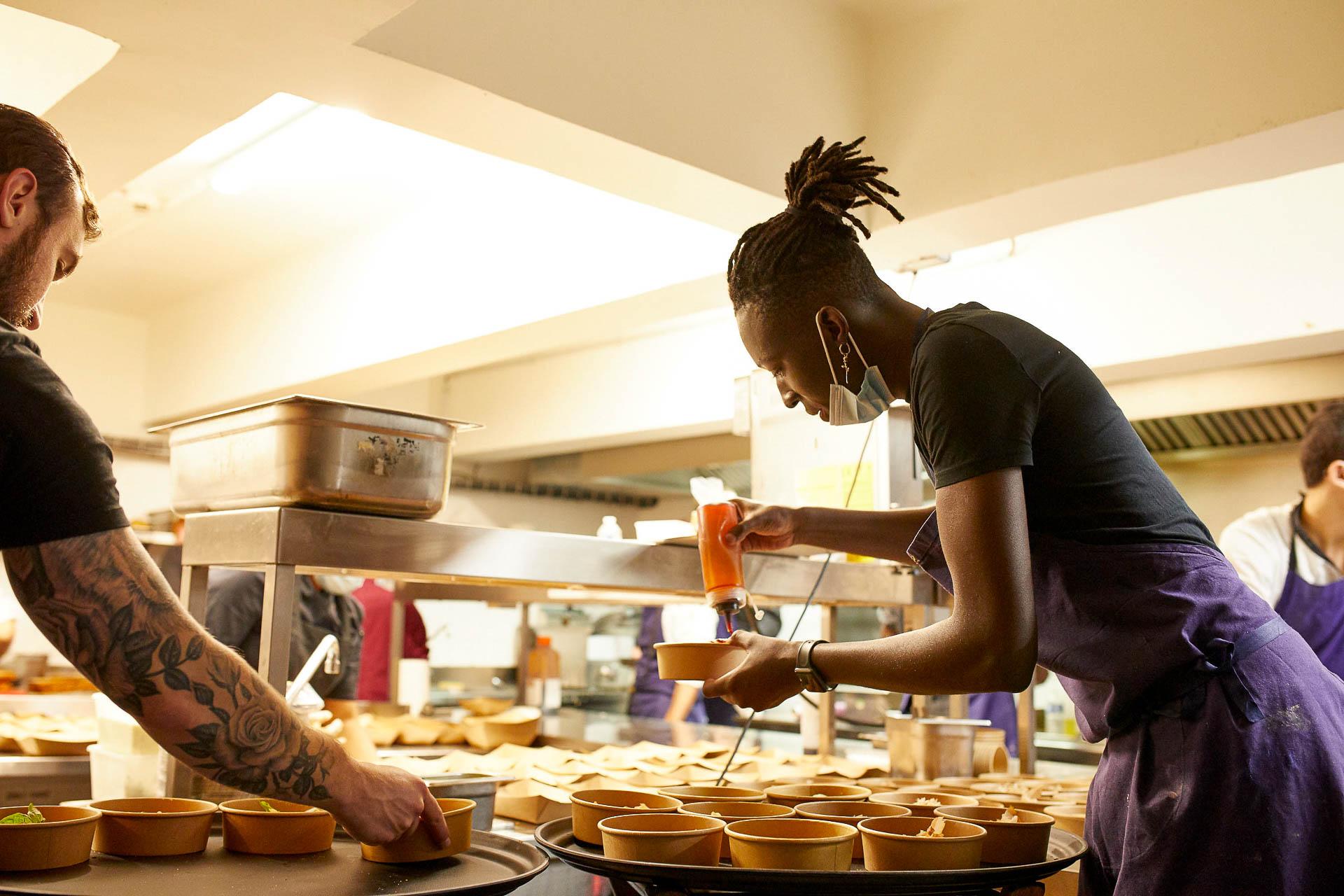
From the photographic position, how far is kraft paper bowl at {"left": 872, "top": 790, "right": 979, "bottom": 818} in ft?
5.15

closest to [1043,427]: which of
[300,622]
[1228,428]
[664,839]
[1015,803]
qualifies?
[664,839]

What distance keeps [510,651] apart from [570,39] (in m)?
5.92

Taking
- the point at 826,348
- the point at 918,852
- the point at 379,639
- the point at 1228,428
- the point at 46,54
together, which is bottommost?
the point at 918,852

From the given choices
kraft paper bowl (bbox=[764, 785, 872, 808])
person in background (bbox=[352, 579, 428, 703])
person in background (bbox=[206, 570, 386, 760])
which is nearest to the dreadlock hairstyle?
kraft paper bowl (bbox=[764, 785, 872, 808])

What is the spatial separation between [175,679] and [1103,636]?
100 centimetres

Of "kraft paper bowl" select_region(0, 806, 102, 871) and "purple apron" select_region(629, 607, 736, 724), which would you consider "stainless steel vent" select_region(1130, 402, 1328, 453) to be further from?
"kraft paper bowl" select_region(0, 806, 102, 871)

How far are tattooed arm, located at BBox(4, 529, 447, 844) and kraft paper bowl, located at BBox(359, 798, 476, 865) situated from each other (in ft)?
0.14

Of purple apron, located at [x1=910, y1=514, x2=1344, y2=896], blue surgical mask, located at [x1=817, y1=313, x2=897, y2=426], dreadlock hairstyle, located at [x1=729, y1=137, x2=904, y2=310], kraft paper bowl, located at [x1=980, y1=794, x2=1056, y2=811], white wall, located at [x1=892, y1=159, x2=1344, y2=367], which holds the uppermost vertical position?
white wall, located at [x1=892, y1=159, x2=1344, y2=367]

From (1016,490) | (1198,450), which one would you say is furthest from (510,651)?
(1016,490)

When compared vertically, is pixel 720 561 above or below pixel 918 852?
above

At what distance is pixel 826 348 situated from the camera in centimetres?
143

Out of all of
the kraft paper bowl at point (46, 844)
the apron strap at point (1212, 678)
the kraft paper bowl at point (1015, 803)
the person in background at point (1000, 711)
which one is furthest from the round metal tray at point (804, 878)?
the person in background at point (1000, 711)

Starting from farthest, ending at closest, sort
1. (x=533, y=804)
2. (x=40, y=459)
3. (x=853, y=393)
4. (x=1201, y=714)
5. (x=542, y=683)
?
(x=542, y=683)
(x=533, y=804)
(x=853, y=393)
(x=1201, y=714)
(x=40, y=459)

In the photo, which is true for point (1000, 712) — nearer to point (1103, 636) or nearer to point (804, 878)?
point (1103, 636)
